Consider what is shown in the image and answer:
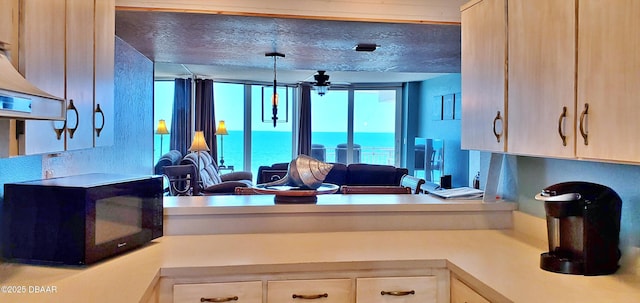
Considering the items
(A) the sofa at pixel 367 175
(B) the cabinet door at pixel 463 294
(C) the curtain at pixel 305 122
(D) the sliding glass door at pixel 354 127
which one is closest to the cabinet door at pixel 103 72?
(B) the cabinet door at pixel 463 294

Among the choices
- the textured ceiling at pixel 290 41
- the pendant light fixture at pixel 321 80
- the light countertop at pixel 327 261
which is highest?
the pendant light fixture at pixel 321 80

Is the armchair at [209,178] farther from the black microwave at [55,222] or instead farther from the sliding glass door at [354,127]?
the black microwave at [55,222]

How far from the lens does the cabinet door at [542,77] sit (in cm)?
151

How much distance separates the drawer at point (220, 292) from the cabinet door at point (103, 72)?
73 centimetres

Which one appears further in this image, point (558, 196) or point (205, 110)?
point (205, 110)

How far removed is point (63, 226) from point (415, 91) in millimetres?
7939

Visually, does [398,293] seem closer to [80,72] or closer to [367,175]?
[80,72]

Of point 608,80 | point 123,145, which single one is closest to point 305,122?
point 123,145

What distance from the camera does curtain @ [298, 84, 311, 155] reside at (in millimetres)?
9062

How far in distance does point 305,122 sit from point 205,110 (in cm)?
208

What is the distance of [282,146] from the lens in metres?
9.38

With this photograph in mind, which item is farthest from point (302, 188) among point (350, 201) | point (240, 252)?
point (240, 252)

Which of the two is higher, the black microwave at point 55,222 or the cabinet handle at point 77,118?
the cabinet handle at point 77,118

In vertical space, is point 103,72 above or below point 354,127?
below
